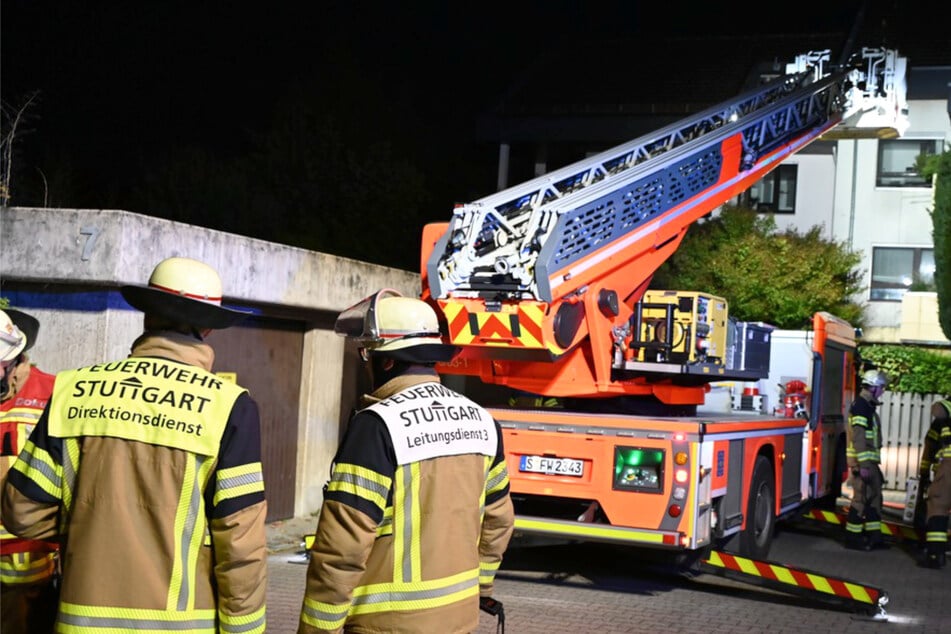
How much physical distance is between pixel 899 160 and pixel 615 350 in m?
21.2

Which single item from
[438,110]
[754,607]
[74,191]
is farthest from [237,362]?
[438,110]

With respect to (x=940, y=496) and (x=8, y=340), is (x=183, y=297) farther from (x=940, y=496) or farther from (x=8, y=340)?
(x=940, y=496)

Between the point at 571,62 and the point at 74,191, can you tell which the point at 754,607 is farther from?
the point at 571,62

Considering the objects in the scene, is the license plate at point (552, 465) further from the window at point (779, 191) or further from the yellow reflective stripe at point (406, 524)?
the window at point (779, 191)

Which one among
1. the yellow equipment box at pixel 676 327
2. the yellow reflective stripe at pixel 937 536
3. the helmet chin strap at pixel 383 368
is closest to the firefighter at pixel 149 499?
the helmet chin strap at pixel 383 368

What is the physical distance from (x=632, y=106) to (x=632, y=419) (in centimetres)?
2086

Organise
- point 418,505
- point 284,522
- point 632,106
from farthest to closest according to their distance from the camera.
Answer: point 632,106 → point 284,522 → point 418,505

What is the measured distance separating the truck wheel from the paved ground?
20.7 inches

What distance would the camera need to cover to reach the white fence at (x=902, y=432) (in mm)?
19516

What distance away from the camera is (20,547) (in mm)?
4082

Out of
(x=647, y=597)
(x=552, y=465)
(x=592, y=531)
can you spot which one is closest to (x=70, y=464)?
(x=592, y=531)

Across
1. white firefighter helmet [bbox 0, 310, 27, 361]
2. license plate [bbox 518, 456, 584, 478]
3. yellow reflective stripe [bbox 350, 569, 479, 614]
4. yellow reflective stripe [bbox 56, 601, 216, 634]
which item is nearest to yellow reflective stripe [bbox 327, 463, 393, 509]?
yellow reflective stripe [bbox 350, 569, 479, 614]

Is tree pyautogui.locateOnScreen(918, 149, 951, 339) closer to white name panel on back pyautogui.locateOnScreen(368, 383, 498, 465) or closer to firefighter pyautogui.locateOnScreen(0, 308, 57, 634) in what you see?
white name panel on back pyautogui.locateOnScreen(368, 383, 498, 465)

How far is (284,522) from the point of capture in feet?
39.3
